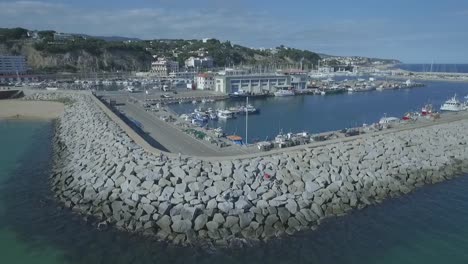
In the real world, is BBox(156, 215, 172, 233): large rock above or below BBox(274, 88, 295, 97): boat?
below

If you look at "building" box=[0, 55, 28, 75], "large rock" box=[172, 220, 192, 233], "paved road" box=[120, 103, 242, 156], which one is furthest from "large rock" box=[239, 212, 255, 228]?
"building" box=[0, 55, 28, 75]

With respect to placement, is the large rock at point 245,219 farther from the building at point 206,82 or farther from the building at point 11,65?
the building at point 11,65

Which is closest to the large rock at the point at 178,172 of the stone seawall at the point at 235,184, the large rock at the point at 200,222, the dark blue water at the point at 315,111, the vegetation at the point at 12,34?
the stone seawall at the point at 235,184

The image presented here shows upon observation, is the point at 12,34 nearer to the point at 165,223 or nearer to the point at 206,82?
the point at 206,82

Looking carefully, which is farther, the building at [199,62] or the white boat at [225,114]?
the building at [199,62]

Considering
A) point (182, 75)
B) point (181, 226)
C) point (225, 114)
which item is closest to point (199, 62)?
point (182, 75)

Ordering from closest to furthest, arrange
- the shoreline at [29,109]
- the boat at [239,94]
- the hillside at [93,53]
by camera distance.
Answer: the shoreline at [29,109], the boat at [239,94], the hillside at [93,53]

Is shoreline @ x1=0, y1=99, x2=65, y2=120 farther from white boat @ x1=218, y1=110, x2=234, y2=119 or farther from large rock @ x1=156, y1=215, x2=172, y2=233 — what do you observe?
large rock @ x1=156, y1=215, x2=172, y2=233
